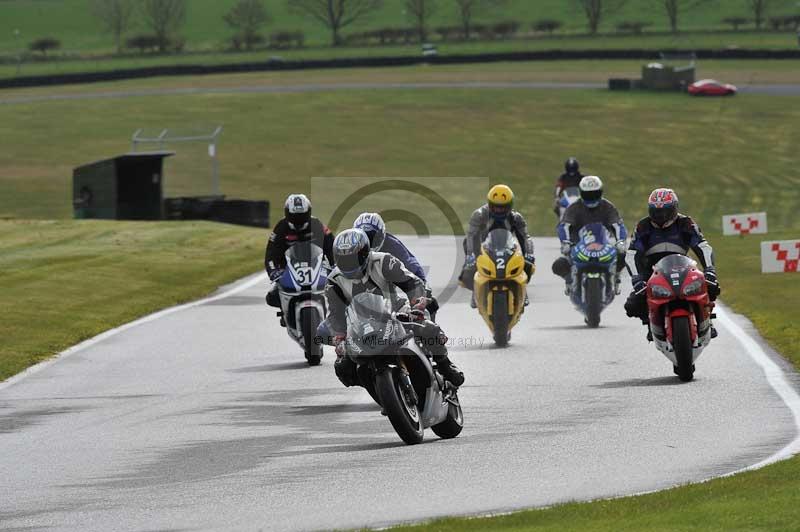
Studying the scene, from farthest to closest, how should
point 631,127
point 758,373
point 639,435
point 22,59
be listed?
1. point 22,59
2. point 631,127
3. point 758,373
4. point 639,435

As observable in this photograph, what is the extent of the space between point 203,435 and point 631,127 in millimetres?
54597

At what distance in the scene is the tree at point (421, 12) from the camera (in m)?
108

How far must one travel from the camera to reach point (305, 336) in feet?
55.4

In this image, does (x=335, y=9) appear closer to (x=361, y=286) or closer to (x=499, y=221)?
(x=499, y=221)

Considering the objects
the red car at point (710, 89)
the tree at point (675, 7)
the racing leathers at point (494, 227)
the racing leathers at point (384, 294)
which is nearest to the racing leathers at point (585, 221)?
the racing leathers at point (494, 227)

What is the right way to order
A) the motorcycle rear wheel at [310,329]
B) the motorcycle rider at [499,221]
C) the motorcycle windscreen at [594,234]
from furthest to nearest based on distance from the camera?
the motorcycle windscreen at [594,234], the motorcycle rider at [499,221], the motorcycle rear wheel at [310,329]

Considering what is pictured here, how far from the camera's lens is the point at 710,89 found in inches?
2901

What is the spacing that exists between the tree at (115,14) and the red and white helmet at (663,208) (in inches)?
4180

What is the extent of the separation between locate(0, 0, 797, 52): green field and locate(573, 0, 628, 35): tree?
2.30 feet

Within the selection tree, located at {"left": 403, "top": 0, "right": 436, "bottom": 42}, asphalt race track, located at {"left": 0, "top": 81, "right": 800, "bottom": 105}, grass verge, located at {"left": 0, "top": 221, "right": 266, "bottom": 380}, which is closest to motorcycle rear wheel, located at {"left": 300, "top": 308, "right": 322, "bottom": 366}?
grass verge, located at {"left": 0, "top": 221, "right": 266, "bottom": 380}

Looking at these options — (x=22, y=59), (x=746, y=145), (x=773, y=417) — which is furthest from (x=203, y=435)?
(x=22, y=59)

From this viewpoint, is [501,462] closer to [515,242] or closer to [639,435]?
[639,435]

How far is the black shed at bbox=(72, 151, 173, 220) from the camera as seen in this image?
144ft

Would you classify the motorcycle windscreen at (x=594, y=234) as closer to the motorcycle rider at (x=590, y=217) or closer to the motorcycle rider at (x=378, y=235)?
the motorcycle rider at (x=590, y=217)
